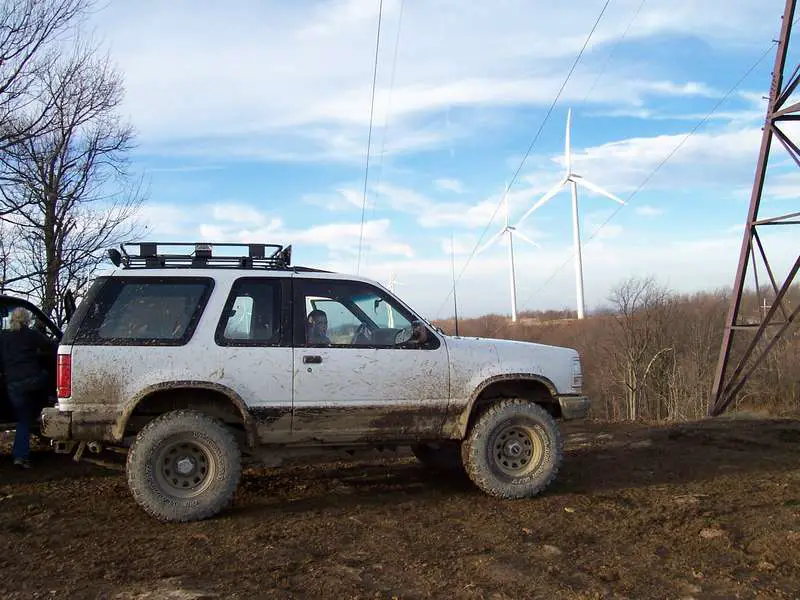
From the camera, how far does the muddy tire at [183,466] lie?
5.21 metres

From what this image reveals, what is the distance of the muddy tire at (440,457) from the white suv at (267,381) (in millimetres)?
1098

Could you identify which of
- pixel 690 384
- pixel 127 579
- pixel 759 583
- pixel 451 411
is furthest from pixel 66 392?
pixel 690 384

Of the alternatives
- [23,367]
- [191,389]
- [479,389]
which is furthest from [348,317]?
[23,367]

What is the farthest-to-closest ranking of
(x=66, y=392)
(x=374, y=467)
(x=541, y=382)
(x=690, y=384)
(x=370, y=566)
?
(x=690, y=384), (x=374, y=467), (x=541, y=382), (x=66, y=392), (x=370, y=566)

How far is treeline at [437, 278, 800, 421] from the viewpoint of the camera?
30828mm

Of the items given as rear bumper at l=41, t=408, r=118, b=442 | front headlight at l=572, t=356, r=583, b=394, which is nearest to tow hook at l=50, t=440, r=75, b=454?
rear bumper at l=41, t=408, r=118, b=442

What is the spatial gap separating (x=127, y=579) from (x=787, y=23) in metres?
12.5

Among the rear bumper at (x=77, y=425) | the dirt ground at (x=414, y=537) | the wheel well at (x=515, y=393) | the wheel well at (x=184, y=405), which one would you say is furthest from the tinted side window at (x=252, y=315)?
the wheel well at (x=515, y=393)

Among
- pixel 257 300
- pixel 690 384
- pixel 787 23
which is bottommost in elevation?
pixel 690 384

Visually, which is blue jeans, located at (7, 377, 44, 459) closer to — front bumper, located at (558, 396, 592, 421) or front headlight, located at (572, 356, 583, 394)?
front bumper, located at (558, 396, 592, 421)

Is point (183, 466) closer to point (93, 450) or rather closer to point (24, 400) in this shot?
point (93, 450)

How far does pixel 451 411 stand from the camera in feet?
19.4

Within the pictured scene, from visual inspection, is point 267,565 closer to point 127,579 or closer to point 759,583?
point 127,579

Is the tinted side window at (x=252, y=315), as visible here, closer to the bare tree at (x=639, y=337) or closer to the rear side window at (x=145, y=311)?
the rear side window at (x=145, y=311)
